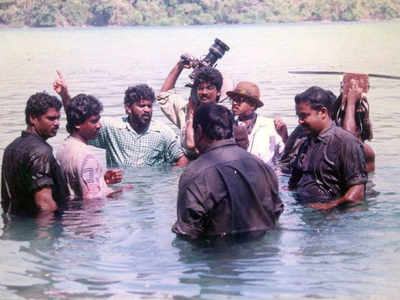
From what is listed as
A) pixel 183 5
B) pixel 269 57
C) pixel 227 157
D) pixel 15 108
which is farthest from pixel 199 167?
pixel 183 5

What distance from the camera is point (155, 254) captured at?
7980mm

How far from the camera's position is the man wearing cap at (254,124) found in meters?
10.5

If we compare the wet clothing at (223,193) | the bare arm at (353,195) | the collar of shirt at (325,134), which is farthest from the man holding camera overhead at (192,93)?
the wet clothing at (223,193)

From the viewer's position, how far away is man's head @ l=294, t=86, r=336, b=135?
8.43m

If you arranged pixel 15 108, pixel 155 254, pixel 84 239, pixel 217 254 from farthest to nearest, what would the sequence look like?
pixel 15 108 < pixel 84 239 < pixel 155 254 < pixel 217 254

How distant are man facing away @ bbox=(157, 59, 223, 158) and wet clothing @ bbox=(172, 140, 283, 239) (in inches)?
126

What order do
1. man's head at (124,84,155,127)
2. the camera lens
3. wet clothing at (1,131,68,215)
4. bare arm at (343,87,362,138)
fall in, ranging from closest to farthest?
1. wet clothing at (1,131,68,215)
2. bare arm at (343,87,362,138)
3. man's head at (124,84,155,127)
4. the camera lens

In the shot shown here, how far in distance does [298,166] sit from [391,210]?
4.24 feet

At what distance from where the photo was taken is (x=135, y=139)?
11.1m

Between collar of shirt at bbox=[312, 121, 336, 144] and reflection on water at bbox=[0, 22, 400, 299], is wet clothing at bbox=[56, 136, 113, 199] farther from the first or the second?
collar of shirt at bbox=[312, 121, 336, 144]

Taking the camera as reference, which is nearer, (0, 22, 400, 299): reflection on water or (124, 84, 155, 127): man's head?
(0, 22, 400, 299): reflection on water

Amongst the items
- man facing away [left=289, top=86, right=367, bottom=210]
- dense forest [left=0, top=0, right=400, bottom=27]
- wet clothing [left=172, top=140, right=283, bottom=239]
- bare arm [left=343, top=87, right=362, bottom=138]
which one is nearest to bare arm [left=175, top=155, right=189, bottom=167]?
bare arm [left=343, top=87, right=362, bottom=138]

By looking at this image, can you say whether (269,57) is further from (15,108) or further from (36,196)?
(36,196)

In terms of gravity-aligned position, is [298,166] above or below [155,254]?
above
